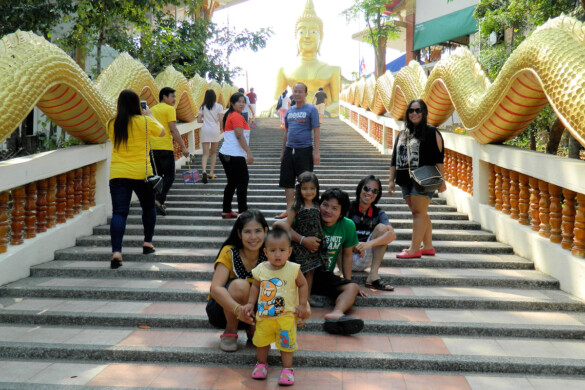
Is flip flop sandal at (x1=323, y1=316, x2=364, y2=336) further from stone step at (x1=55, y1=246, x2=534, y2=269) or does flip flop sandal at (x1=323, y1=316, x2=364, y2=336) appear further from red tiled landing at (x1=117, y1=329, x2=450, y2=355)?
stone step at (x1=55, y1=246, x2=534, y2=269)

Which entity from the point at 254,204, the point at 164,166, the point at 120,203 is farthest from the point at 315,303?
the point at 164,166

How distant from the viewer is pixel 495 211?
662 cm

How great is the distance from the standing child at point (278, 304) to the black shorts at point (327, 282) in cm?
94

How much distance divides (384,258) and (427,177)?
0.93m

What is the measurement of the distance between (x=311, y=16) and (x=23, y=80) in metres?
22.6

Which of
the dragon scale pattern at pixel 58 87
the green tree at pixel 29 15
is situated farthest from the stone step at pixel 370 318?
the green tree at pixel 29 15

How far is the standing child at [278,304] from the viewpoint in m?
3.52

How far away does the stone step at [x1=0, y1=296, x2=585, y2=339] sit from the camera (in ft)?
13.9

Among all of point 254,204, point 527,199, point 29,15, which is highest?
point 29,15

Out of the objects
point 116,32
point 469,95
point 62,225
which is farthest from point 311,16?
point 62,225

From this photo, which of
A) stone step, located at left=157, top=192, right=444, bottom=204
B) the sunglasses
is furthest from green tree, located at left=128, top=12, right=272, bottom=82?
the sunglasses

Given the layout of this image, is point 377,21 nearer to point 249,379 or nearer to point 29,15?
point 29,15

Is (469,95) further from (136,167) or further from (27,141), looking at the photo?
(27,141)

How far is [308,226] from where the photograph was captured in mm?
4535
